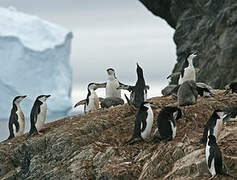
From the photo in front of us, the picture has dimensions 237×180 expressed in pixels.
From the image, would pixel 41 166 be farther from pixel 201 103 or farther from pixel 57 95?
pixel 57 95

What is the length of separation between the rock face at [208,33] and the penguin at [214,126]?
15.4 metres

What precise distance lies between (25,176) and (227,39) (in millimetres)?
17030

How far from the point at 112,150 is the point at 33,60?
56461 millimetres

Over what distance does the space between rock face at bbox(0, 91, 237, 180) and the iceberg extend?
171 ft

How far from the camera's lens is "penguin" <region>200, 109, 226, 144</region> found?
1212 centimetres

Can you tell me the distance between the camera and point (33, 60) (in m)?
69.2

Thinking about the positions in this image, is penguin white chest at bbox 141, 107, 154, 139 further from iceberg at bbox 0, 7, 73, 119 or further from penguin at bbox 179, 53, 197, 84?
iceberg at bbox 0, 7, 73, 119

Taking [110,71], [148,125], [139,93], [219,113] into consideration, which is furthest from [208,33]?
[219,113]

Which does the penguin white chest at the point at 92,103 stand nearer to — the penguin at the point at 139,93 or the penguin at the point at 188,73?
the penguin at the point at 139,93

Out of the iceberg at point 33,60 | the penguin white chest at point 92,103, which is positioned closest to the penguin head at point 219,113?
the penguin white chest at point 92,103

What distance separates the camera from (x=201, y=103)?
15.1m

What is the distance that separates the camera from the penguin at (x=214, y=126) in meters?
12.1

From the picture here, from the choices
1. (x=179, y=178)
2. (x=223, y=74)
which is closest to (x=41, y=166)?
(x=179, y=178)

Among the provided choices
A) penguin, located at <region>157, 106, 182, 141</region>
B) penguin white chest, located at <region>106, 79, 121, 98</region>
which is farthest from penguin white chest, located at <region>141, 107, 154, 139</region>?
penguin white chest, located at <region>106, 79, 121, 98</region>
